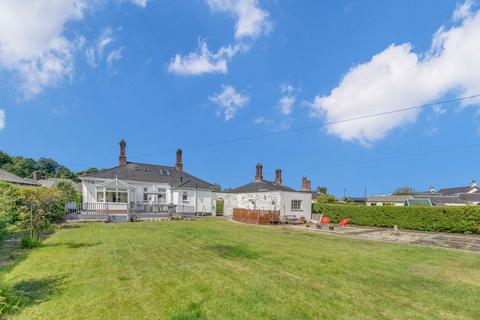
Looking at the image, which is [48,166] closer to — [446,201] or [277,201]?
[277,201]

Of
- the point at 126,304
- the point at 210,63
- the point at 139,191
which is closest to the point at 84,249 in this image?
the point at 126,304

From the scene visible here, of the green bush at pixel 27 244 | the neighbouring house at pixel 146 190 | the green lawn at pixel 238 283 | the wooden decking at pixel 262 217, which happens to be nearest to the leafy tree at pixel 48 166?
the neighbouring house at pixel 146 190

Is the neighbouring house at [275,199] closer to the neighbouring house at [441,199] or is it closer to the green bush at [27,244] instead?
the neighbouring house at [441,199]

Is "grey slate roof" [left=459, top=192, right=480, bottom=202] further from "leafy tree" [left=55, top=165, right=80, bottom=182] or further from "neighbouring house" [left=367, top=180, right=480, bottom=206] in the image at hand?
"leafy tree" [left=55, top=165, right=80, bottom=182]

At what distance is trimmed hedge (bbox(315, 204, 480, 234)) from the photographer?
17469 millimetres

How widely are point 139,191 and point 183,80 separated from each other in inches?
522

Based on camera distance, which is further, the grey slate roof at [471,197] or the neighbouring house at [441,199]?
the grey slate roof at [471,197]

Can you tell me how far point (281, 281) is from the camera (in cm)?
609

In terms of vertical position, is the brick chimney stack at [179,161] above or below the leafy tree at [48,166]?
below

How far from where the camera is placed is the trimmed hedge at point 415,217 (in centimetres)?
1747

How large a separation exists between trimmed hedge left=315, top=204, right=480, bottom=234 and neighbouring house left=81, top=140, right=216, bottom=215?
14.3 meters

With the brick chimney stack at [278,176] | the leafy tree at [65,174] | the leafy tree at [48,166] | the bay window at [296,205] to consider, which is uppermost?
the leafy tree at [48,166]

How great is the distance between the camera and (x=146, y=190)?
98.3 ft

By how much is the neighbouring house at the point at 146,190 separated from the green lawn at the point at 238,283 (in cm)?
1622
